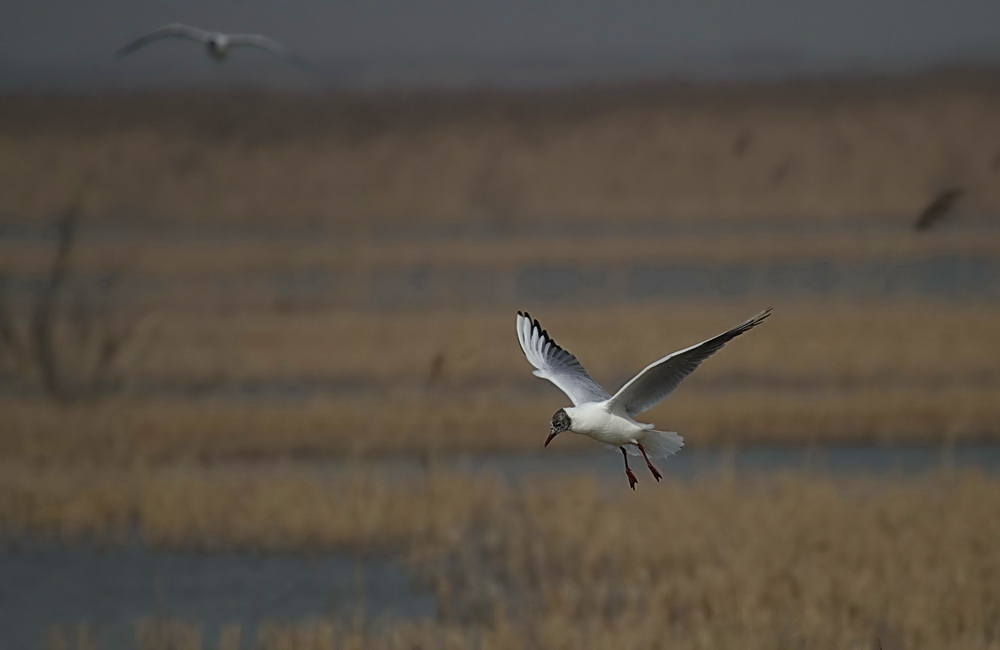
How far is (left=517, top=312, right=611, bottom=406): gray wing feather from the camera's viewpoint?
747 centimetres

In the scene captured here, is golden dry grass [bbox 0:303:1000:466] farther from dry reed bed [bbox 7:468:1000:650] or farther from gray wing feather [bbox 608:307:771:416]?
gray wing feather [bbox 608:307:771:416]

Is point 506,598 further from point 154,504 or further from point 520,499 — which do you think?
point 154,504

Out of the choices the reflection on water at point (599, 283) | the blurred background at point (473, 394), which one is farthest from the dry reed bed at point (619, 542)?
the reflection on water at point (599, 283)

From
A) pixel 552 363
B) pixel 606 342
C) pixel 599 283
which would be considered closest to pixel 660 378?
pixel 552 363

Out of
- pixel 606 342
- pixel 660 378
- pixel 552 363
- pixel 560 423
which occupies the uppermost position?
pixel 606 342

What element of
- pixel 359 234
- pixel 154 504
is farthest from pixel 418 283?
pixel 154 504

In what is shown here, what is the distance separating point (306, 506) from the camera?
12914 mm

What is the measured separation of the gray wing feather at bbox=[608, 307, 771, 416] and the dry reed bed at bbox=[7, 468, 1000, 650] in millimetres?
2442

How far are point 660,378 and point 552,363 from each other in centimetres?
91

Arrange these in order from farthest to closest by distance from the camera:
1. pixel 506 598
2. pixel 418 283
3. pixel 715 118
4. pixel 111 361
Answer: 1. pixel 715 118
2. pixel 418 283
3. pixel 111 361
4. pixel 506 598

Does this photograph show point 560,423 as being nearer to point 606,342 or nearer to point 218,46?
point 218,46

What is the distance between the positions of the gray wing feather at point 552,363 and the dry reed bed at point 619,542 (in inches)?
82.5

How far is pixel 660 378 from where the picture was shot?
6.85 m

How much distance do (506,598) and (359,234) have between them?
2481 centimetres
